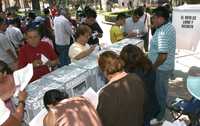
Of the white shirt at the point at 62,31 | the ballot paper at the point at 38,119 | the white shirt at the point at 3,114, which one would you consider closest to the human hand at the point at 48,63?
the ballot paper at the point at 38,119

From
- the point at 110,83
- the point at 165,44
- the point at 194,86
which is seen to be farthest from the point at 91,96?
the point at 165,44

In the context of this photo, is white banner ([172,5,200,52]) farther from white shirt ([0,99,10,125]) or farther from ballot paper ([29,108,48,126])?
white shirt ([0,99,10,125])

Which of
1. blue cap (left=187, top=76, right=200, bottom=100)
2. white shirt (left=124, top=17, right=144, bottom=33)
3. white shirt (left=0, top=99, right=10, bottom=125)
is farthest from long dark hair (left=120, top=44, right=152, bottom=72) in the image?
white shirt (left=124, top=17, right=144, bottom=33)

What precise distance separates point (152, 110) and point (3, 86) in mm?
2047

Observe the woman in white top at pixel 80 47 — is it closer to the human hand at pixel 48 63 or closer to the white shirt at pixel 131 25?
the human hand at pixel 48 63

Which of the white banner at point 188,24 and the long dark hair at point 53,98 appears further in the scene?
the white banner at point 188,24

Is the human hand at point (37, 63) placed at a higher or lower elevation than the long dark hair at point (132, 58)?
lower

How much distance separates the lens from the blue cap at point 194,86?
3.96 m

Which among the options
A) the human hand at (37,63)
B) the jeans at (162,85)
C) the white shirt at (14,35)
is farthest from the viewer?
the white shirt at (14,35)

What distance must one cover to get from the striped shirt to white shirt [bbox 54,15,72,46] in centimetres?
324

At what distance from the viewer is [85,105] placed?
293 centimetres

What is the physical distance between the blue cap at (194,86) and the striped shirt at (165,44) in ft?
2.78

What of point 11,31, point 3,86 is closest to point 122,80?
point 3,86

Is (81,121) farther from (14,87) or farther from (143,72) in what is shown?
(143,72)
